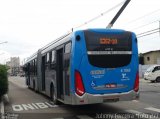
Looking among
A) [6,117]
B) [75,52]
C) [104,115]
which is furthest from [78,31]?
[6,117]

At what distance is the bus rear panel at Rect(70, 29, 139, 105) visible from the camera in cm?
1298

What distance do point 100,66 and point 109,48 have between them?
2.37 ft

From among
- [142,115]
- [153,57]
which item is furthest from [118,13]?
[153,57]

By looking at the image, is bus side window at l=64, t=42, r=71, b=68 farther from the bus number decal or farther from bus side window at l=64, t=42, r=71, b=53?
the bus number decal

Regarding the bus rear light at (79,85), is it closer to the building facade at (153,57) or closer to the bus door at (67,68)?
the bus door at (67,68)

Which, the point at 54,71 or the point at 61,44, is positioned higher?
the point at 61,44

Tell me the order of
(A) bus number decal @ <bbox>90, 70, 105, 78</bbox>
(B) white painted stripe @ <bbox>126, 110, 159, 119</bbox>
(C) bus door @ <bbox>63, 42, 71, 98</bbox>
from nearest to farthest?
(B) white painted stripe @ <bbox>126, 110, 159, 119</bbox> < (A) bus number decal @ <bbox>90, 70, 105, 78</bbox> < (C) bus door @ <bbox>63, 42, 71, 98</bbox>

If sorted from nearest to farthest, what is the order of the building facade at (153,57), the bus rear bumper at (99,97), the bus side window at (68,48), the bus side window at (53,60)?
the bus rear bumper at (99,97)
the bus side window at (68,48)
the bus side window at (53,60)
the building facade at (153,57)

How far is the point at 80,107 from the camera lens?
51.5ft

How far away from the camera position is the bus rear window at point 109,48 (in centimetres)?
1323

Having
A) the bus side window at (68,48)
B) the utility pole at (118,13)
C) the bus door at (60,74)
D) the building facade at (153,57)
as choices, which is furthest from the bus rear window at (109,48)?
the building facade at (153,57)

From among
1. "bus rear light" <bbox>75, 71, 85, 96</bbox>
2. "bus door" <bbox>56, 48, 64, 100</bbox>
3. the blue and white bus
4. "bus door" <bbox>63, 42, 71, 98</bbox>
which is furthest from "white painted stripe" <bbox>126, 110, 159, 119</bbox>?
"bus door" <bbox>56, 48, 64, 100</bbox>

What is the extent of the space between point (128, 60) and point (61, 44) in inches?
117

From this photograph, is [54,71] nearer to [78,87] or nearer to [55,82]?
[55,82]
